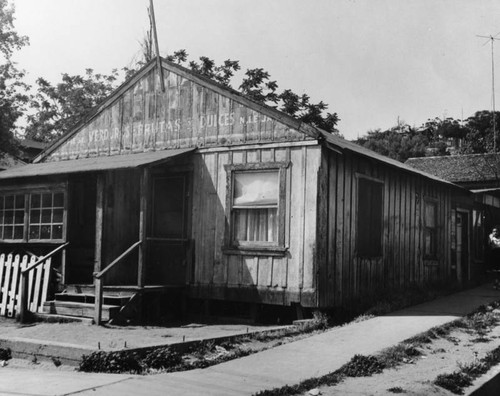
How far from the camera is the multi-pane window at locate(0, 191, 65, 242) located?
12.8 metres

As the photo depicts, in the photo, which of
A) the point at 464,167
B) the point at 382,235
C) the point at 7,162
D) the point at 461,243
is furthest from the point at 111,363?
the point at 7,162

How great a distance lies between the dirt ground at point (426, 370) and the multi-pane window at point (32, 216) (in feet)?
26.3

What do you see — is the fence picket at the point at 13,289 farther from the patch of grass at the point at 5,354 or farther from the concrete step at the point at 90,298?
the patch of grass at the point at 5,354

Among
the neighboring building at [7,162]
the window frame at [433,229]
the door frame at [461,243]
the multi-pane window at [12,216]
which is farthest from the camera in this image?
the neighboring building at [7,162]

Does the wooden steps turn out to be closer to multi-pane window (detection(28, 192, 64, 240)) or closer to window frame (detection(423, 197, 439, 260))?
multi-pane window (detection(28, 192, 64, 240))

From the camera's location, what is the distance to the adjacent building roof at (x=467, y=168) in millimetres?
28750

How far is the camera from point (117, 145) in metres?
14.0

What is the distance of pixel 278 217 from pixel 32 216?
231 inches

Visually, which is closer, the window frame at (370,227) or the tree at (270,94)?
the window frame at (370,227)

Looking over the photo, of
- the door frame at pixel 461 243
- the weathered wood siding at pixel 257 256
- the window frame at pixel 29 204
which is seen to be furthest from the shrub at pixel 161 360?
the door frame at pixel 461 243

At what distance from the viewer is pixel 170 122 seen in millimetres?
13016

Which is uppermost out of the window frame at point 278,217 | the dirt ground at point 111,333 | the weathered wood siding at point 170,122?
the weathered wood siding at point 170,122

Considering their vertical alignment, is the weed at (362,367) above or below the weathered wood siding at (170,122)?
below

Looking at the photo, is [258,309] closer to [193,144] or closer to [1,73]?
[193,144]
